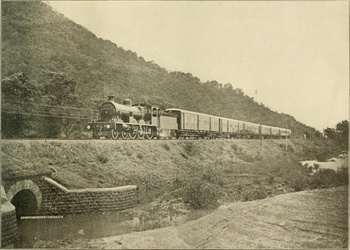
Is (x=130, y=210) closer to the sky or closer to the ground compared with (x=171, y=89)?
closer to the ground

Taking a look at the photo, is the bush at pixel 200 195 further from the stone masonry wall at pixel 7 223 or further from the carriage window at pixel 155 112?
the carriage window at pixel 155 112

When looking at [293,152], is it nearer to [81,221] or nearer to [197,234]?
[197,234]

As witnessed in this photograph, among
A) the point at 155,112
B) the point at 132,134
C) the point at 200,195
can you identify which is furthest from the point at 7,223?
the point at 155,112

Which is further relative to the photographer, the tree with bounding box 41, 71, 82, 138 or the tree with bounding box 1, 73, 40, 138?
the tree with bounding box 41, 71, 82, 138

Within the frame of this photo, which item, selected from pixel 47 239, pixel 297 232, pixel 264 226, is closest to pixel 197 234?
pixel 264 226

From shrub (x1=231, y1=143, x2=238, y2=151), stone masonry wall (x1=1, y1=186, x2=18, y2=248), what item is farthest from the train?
stone masonry wall (x1=1, y1=186, x2=18, y2=248)

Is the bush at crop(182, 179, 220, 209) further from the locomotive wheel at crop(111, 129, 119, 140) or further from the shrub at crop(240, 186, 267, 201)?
the locomotive wheel at crop(111, 129, 119, 140)

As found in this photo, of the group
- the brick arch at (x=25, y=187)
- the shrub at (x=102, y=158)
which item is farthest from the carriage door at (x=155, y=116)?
the brick arch at (x=25, y=187)
